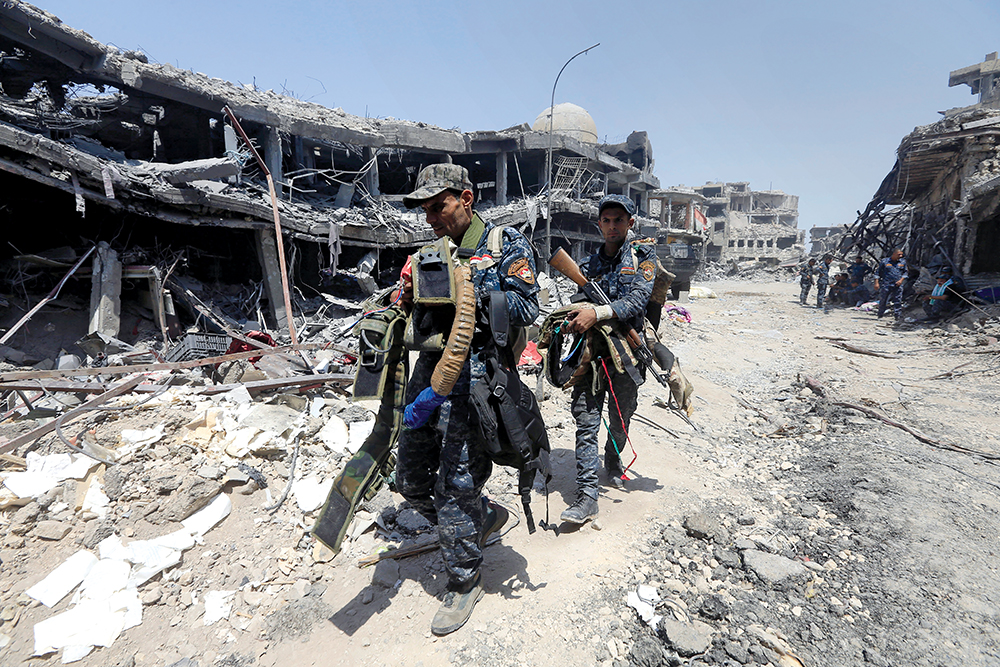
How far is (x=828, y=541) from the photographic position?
275 cm

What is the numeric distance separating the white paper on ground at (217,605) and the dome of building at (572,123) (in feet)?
83.3

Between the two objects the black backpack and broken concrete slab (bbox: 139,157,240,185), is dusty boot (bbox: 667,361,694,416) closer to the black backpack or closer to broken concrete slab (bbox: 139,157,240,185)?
the black backpack

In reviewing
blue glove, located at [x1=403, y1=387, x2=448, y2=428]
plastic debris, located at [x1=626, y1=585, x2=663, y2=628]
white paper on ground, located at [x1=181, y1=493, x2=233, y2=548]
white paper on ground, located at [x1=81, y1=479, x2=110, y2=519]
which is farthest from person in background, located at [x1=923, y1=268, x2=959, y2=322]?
white paper on ground, located at [x1=81, y1=479, x2=110, y2=519]

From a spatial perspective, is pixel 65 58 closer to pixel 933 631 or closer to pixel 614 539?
pixel 614 539

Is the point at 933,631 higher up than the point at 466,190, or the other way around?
the point at 466,190

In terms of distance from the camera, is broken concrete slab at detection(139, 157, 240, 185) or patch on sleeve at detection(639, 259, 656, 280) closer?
patch on sleeve at detection(639, 259, 656, 280)

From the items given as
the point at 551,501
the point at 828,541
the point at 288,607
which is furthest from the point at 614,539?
the point at 288,607

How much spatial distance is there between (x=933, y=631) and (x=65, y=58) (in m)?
13.3

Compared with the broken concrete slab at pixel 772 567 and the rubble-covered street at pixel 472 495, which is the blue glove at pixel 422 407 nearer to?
the rubble-covered street at pixel 472 495

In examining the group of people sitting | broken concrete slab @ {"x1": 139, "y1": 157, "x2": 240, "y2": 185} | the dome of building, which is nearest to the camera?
broken concrete slab @ {"x1": 139, "y1": 157, "x2": 240, "y2": 185}

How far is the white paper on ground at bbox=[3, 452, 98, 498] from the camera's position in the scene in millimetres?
2821

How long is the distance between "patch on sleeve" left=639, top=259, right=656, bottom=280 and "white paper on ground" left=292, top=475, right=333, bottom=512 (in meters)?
2.66

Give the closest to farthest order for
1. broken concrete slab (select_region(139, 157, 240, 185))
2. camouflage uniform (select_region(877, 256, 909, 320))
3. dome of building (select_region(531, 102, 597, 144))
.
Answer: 1. broken concrete slab (select_region(139, 157, 240, 185))
2. camouflage uniform (select_region(877, 256, 909, 320))
3. dome of building (select_region(531, 102, 597, 144))

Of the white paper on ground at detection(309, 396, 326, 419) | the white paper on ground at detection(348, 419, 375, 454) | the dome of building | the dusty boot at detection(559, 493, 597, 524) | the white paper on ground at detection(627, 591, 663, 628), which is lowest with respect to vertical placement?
the white paper on ground at detection(627, 591, 663, 628)
